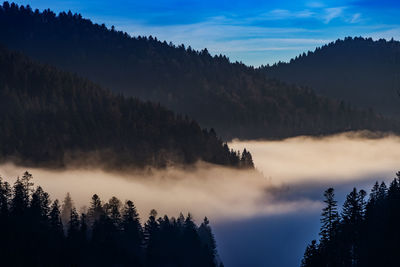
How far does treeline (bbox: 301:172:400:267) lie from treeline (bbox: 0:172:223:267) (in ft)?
106

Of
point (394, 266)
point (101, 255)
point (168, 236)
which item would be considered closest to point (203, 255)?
point (168, 236)

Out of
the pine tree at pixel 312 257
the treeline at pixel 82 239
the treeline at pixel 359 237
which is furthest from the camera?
the treeline at pixel 82 239

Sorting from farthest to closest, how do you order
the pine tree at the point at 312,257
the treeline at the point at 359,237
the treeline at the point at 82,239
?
1. the treeline at the point at 82,239
2. the treeline at the point at 359,237
3. the pine tree at the point at 312,257

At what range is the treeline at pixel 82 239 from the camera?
7394cm

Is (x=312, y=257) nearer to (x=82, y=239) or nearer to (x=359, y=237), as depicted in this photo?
(x=359, y=237)

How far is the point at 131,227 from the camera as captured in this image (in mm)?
98500

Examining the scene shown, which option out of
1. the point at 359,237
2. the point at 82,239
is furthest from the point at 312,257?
the point at 82,239

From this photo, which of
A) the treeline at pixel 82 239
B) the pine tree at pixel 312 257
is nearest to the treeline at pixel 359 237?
the pine tree at pixel 312 257

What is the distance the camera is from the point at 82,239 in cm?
8525

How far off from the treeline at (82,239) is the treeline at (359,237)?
32382 mm

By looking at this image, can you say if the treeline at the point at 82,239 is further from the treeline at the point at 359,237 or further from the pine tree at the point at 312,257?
the treeline at the point at 359,237

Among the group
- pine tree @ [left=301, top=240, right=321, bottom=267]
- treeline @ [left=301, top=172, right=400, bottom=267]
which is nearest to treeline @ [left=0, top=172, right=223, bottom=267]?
pine tree @ [left=301, top=240, right=321, bottom=267]

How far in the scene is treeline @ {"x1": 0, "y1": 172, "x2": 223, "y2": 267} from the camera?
7394 cm

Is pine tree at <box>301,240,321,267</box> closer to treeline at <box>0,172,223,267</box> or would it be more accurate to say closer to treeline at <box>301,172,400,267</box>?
treeline at <box>301,172,400,267</box>
